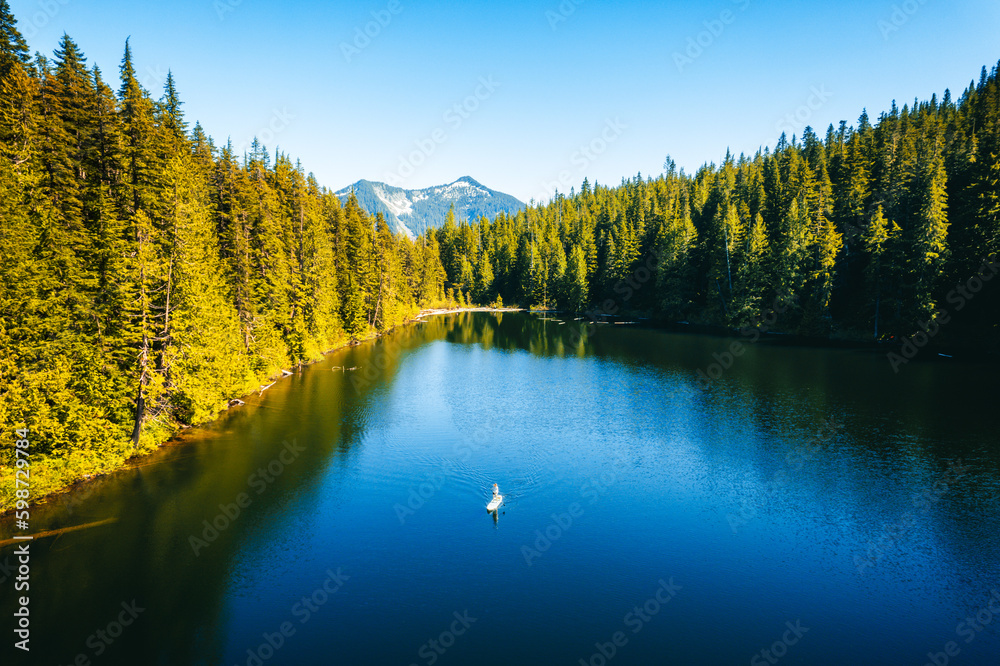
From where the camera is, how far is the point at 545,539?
22.0m

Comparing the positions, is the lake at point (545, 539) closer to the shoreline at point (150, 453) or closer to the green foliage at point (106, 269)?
the shoreline at point (150, 453)

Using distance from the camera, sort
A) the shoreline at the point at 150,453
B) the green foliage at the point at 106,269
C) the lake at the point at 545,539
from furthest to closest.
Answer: the shoreline at the point at 150,453 → the green foliage at the point at 106,269 → the lake at the point at 545,539

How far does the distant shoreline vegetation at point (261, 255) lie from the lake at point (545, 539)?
211 inches

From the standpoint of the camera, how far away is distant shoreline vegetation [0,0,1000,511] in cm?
2350

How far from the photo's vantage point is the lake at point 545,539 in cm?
1582

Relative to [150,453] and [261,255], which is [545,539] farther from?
[261,255]

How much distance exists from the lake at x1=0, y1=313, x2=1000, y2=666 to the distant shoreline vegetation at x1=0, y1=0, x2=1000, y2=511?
536 cm

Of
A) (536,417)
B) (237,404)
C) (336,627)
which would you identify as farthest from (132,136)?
(536,417)

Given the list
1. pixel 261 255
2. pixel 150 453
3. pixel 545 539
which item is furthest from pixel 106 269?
pixel 545 539

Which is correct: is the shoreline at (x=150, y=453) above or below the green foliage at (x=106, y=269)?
below

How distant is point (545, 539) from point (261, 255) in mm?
38142

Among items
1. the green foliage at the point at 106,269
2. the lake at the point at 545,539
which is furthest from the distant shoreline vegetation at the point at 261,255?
the lake at the point at 545,539

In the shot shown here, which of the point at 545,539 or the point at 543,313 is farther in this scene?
the point at 543,313

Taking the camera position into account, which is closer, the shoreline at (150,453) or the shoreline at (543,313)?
the shoreline at (150,453)
